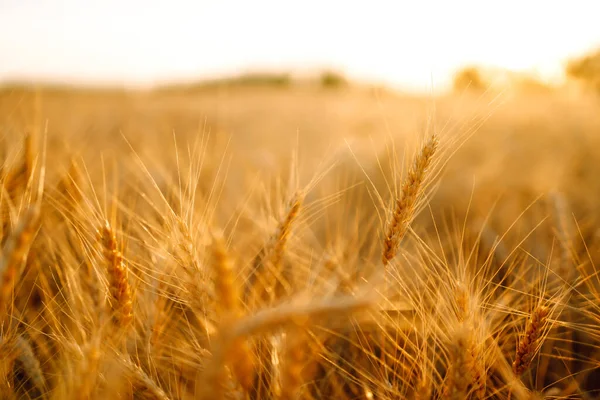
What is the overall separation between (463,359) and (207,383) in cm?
43

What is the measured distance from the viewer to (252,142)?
11.4 ft

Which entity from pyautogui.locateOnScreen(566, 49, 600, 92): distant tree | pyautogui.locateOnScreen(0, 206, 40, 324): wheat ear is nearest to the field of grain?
pyautogui.locateOnScreen(0, 206, 40, 324): wheat ear

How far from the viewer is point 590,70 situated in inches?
215

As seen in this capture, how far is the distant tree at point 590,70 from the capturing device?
5195mm

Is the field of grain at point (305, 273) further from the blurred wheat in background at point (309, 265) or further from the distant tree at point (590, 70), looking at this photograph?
the distant tree at point (590, 70)

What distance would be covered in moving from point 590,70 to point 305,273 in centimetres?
629

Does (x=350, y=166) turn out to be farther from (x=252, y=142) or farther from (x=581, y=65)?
(x=581, y=65)

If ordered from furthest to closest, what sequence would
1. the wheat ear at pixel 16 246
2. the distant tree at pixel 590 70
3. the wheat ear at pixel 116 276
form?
the distant tree at pixel 590 70 < the wheat ear at pixel 116 276 < the wheat ear at pixel 16 246

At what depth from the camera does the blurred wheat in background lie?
67 cm

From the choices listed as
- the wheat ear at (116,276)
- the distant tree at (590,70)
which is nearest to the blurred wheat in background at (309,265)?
the wheat ear at (116,276)

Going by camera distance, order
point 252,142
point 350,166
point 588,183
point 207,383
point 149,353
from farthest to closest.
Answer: point 252,142
point 350,166
point 588,183
point 149,353
point 207,383

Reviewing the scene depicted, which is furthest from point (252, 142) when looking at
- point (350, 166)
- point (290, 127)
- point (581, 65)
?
point (581, 65)

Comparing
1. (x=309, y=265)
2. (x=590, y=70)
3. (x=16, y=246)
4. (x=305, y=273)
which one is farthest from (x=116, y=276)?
(x=590, y=70)

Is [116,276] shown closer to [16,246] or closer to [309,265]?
[16,246]
